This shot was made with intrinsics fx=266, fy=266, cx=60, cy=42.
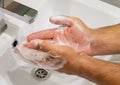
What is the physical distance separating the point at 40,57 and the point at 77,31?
0.50 ft

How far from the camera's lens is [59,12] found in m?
0.91

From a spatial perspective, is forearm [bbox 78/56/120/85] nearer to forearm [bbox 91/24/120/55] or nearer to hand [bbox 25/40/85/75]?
hand [bbox 25/40/85/75]

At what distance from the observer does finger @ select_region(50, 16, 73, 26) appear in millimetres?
685

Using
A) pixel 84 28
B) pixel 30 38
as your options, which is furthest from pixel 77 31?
pixel 30 38

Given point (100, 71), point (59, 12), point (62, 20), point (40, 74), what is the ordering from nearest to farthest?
point (100, 71) < point (62, 20) < point (40, 74) < point (59, 12)

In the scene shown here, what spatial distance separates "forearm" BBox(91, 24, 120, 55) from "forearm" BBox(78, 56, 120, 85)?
0.13 m

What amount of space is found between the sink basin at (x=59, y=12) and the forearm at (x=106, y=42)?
92 millimetres

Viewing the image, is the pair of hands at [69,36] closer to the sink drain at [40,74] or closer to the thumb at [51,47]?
the thumb at [51,47]

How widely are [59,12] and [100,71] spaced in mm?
373

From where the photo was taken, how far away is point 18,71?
78cm

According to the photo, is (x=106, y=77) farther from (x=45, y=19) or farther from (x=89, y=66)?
(x=45, y=19)

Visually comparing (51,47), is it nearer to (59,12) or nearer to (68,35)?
(68,35)

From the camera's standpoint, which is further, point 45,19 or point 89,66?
point 45,19

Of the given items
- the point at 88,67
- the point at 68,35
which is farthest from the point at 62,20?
the point at 88,67
